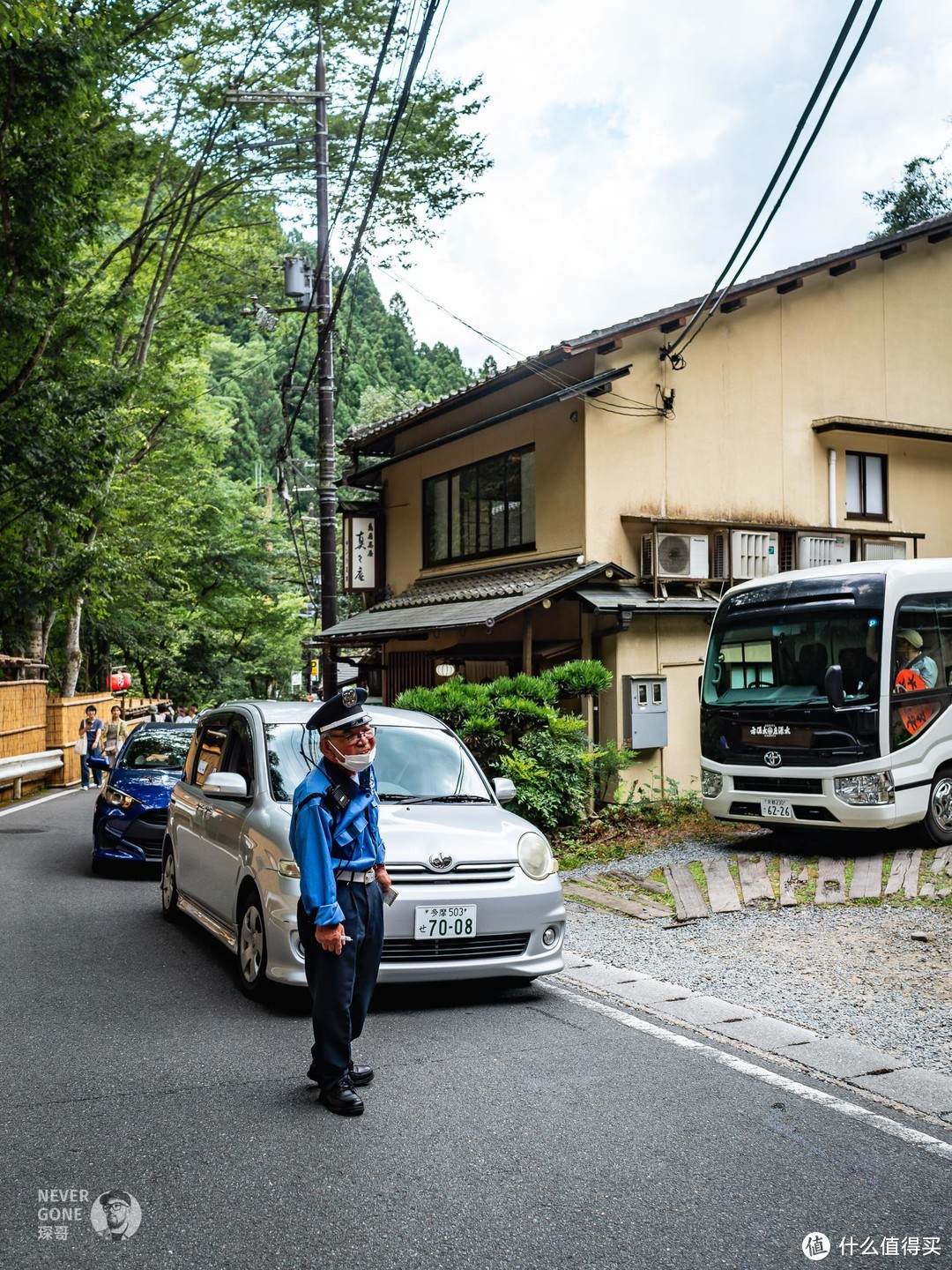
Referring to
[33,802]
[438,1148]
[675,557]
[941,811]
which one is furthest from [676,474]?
[33,802]

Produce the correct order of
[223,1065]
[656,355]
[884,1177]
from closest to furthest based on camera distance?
1. [884,1177]
2. [223,1065]
3. [656,355]

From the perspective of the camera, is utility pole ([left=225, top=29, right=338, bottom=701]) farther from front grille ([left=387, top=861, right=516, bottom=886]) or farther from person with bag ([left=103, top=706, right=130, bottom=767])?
front grille ([left=387, top=861, right=516, bottom=886])

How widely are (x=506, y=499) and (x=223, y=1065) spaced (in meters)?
13.9

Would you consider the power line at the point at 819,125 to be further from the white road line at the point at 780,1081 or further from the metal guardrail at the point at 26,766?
the metal guardrail at the point at 26,766

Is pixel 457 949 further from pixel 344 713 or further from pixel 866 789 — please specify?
pixel 866 789

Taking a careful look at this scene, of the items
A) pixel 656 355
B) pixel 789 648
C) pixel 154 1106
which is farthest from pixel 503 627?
pixel 154 1106

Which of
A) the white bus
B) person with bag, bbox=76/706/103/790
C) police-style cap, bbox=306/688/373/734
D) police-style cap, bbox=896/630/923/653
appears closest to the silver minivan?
police-style cap, bbox=306/688/373/734

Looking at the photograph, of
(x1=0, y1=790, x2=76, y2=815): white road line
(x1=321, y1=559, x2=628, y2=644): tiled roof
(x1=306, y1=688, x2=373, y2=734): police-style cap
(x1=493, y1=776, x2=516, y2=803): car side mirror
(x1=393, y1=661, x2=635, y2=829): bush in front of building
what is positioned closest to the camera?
(x1=306, y1=688, x2=373, y2=734): police-style cap

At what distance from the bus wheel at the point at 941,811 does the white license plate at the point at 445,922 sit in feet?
22.0

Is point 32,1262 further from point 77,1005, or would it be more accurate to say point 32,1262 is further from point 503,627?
point 503,627

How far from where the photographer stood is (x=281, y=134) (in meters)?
21.2

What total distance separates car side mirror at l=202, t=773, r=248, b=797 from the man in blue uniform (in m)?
1.84

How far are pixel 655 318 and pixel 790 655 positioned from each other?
6.11 m

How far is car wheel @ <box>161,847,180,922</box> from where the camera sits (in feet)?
29.5
